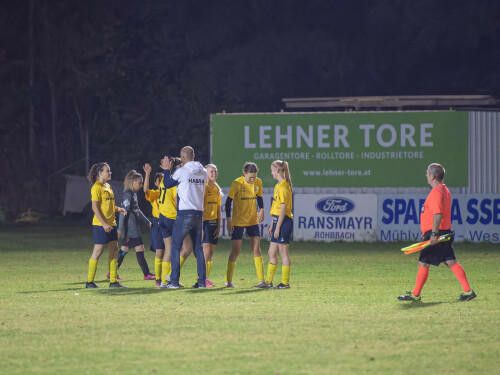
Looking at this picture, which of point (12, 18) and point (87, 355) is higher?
point (12, 18)

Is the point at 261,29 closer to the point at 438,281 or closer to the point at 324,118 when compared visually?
the point at 324,118

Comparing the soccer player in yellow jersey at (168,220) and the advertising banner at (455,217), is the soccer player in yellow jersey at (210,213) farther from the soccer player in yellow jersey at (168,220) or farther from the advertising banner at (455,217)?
the advertising banner at (455,217)

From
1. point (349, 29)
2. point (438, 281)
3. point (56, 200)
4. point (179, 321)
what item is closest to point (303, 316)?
point (179, 321)

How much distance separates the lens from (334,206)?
26703mm

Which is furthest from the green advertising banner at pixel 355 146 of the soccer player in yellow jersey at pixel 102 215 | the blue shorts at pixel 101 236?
the blue shorts at pixel 101 236

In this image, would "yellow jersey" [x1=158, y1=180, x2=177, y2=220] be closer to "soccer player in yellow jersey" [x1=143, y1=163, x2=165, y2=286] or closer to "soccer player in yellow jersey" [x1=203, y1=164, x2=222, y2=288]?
"soccer player in yellow jersey" [x1=143, y1=163, x2=165, y2=286]

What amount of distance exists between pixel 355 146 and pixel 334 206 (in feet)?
6.36

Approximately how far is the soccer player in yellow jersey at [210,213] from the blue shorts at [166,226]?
1.69 ft

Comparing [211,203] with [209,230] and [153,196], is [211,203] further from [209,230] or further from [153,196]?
[153,196]

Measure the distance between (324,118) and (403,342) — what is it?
18.7m

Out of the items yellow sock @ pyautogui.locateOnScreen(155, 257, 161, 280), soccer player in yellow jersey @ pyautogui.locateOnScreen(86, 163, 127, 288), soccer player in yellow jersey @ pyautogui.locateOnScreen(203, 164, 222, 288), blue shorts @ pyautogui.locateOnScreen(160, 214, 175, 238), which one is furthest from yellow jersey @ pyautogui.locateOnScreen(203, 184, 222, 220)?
soccer player in yellow jersey @ pyautogui.locateOnScreen(86, 163, 127, 288)

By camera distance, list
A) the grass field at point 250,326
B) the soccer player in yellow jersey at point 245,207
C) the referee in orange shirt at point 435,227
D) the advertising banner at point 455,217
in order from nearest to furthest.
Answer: the grass field at point 250,326, the referee in orange shirt at point 435,227, the soccer player in yellow jersey at point 245,207, the advertising banner at point 455,217

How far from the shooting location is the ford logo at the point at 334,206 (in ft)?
87.4

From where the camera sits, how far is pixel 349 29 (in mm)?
56812
